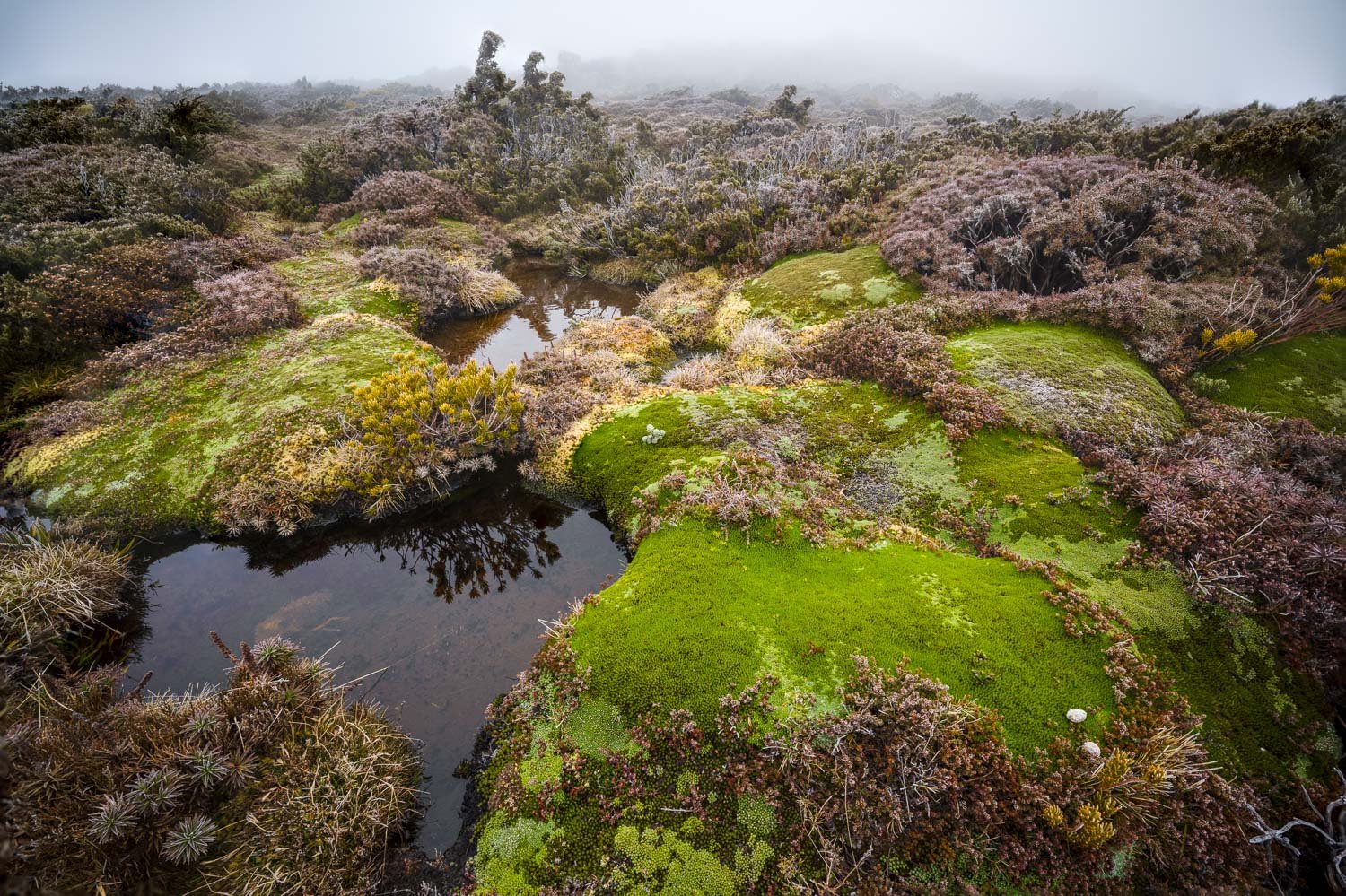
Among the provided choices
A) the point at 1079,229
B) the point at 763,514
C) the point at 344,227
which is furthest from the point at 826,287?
the point at 344,227

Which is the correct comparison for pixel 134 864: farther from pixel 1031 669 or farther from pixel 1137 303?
pixel 1137 303

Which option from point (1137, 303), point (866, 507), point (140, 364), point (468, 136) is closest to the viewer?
point (866, 507)

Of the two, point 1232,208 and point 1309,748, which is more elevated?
point 1232,208

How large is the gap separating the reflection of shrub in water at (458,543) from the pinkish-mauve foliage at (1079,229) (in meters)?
10.8

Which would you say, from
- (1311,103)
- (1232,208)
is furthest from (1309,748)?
(1311,103)

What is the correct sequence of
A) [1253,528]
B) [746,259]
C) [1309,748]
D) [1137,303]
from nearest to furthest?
[1309,748] < [1253,528] < [1137,303] < [746,259]

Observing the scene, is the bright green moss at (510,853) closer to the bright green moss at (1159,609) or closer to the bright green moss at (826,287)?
the bright green moss at (1159,609)

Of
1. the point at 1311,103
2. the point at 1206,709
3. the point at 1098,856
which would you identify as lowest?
the point at 1098,856

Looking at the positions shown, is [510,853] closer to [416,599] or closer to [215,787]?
[215,787]

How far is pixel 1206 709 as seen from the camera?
4.54m

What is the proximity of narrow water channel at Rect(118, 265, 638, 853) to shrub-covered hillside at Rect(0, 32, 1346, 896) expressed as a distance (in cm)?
21

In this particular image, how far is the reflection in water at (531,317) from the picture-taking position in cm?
1362

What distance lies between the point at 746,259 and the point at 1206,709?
14362 millimetres

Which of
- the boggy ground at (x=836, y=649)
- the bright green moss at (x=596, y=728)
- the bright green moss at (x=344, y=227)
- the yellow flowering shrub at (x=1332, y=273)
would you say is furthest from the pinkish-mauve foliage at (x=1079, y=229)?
the bright green moss at (x=344, y=227)
